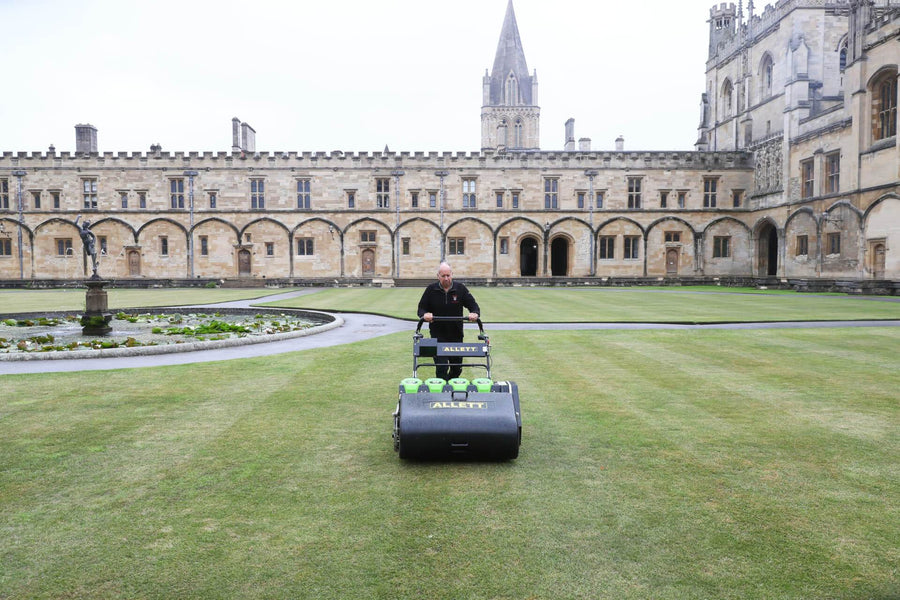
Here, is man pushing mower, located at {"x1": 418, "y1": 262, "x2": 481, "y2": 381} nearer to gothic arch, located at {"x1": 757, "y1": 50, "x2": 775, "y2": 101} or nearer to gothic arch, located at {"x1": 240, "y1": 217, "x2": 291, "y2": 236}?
gothic arch, located at {"x1": 240, "y1": 217, "x2": 291, "y2": 236}

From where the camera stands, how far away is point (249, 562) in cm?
380

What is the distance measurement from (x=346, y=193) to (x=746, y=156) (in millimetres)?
29400

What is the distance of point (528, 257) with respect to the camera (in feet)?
166

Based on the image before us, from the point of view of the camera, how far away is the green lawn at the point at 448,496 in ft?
11.9

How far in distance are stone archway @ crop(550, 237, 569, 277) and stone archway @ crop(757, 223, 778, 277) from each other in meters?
13.7

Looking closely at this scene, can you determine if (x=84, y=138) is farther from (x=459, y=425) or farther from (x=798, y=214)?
(x=459, y=425)

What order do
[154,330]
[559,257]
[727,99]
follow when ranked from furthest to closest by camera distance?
[727,99]
[559,257]
[154,330]

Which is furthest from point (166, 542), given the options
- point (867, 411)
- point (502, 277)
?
point (502, 277)

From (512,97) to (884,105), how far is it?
52203 millimetres

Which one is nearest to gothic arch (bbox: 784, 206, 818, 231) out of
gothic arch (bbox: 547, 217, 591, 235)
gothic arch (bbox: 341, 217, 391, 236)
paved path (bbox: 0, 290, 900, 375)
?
gothic arch (bbox: 547, 217, 591, 235)

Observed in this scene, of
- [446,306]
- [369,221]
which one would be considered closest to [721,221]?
[369,221]

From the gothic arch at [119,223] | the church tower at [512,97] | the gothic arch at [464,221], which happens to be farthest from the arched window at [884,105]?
the church tower at [512,97]

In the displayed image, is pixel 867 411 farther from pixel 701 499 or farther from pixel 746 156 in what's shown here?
pixel 746 156

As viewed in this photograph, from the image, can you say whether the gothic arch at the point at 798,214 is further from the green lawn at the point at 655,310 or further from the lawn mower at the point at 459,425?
the lawn mower at the point at 459,425
